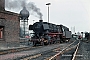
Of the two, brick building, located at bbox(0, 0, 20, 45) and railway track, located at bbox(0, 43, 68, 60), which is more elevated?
brick building, located at bbox(0, 0, 20, 45)

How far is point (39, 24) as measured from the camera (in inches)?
1388

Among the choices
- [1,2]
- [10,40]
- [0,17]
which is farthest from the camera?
[1,2]

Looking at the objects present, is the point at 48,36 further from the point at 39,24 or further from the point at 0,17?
the point at 0,17

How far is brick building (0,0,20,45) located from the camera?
2953 cm

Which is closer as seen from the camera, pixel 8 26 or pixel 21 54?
pixel 21 54

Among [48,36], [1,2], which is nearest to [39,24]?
[48,36]

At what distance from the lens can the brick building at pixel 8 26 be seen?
96.9 ft

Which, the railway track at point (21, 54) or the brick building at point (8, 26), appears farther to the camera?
the brick building at point (8, 26)

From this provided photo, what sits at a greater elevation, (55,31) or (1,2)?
(1,2)

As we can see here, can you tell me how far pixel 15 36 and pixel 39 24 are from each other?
16.4ft

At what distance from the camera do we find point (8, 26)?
30.8 m

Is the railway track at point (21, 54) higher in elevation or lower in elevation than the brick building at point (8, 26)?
lower

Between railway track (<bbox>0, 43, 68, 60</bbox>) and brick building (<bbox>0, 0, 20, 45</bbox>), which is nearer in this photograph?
railway track (<bbox>0, 43, 68, 60</bbox>)

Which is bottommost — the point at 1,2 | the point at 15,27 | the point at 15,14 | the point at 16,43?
the point at 16,43
